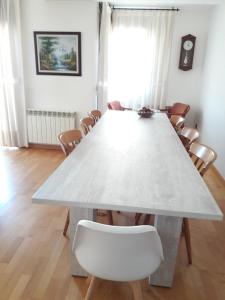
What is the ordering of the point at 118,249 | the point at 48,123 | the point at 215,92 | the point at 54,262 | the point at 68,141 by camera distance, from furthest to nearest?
the point at 48,123 < the point at 215,92 < the point at 68,141 < the point at 54,262 < the point at 118,249

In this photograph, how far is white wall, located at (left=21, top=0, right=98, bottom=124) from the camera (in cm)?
392

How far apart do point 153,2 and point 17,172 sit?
3.40m

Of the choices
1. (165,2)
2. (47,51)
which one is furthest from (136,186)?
(165,2)

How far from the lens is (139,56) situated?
4.41 metres

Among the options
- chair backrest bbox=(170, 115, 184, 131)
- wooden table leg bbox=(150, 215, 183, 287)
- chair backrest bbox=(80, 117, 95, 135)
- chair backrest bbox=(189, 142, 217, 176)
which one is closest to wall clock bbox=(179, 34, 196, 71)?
chair backrest bbox=(170, 115, 184, 131)

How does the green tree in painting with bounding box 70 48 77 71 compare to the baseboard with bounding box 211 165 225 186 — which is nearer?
the baseboard with bounding box 211 165 225 186

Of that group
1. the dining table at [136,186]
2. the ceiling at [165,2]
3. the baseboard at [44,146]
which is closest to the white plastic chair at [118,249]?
the dining table at [136,186]

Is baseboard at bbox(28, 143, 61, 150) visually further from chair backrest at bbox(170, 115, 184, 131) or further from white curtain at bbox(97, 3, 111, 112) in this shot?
chair backrest at bbox(170, 115, 184, 131)

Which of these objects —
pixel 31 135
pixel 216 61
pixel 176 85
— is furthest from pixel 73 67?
pixel 216 61

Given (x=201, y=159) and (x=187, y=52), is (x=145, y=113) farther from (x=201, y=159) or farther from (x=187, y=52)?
(x=187, y=52)

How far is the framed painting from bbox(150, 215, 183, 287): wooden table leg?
3348 millimetres

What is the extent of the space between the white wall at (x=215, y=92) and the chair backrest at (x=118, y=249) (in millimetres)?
2555

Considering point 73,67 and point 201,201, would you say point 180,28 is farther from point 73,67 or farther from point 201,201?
point 201,201

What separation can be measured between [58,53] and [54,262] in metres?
3.36
